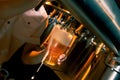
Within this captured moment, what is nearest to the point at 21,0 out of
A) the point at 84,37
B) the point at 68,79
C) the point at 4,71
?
the point at 4,71

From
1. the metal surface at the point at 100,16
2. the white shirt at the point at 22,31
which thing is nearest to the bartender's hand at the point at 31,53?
the white shirt at the point at 22,31

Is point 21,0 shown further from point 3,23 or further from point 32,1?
point 3,23

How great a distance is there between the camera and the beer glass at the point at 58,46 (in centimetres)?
146

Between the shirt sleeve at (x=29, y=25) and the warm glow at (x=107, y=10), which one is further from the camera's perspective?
the shirt sleeve at (x=29, y=25)

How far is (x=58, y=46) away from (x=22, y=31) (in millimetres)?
850

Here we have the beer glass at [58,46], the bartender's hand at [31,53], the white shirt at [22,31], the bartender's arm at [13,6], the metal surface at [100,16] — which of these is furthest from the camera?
the beer glass at [58,46]

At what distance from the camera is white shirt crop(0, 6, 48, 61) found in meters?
0.70

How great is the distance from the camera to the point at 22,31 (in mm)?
736

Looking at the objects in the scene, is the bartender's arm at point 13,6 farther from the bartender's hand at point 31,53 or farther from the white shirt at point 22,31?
the bartender's hand at point 31,53

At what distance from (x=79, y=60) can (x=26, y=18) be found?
91cm

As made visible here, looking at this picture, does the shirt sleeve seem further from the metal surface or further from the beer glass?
the beer glass

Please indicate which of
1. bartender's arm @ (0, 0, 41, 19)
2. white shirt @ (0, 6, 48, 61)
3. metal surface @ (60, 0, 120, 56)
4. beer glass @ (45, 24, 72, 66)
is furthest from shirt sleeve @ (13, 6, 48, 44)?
beer glass @ (45, 24, 72, 66)

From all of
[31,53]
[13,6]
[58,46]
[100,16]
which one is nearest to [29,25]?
[31,53]

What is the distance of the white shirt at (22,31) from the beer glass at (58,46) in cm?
64
